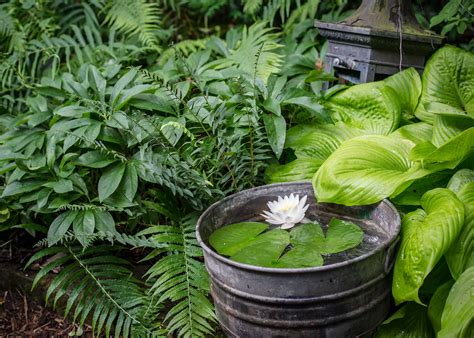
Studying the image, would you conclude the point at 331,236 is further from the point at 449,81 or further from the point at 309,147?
the point at 449,81

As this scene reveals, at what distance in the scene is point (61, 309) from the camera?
7.91 feet

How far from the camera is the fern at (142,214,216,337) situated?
6.33 feet

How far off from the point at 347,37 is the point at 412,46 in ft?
1.03

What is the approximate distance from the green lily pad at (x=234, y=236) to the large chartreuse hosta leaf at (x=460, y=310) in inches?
25.9

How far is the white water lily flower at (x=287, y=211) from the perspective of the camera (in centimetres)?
186

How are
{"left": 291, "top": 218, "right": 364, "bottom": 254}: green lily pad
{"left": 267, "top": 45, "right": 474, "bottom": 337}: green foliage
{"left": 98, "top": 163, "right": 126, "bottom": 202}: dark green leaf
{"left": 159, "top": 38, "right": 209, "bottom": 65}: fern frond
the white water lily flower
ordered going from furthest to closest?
{"left": 159, "top": 38, "right": 209, "bottom": 65}: fern frond → {"left": 98, "top": 163, "right": 126, "bottom": 202}: dark green leaf → the white water lily flower → {"left": 291, "top": 218, "right": 364, "bottom": 254}: green lily pad → {"left": 267, "top": 45, "right": 474, "bottom": 337}: green foliage

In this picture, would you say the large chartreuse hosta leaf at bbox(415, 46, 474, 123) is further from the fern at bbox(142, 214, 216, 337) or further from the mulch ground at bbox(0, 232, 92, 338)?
the mulch ground at bbox(0, 232, 92, 338)

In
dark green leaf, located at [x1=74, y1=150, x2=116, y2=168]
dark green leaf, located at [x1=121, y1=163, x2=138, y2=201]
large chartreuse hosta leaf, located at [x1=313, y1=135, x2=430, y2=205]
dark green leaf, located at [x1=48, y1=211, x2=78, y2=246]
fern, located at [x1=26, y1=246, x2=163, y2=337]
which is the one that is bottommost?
fern, located at [x1=26, y1=246, x2=163, y2=337]

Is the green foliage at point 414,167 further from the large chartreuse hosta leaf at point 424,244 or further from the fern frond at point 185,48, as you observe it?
the fern frond at point 185,48

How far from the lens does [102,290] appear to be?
2.09 m

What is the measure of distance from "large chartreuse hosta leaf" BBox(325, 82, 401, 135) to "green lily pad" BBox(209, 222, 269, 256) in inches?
29.1

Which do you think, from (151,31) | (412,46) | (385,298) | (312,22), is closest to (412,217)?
(385,298)

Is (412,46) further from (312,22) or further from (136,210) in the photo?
(136,210)

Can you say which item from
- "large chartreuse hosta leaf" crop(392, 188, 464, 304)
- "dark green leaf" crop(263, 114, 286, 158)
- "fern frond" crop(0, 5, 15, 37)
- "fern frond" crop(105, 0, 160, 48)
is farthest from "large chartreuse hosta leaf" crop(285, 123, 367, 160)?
"fern frond" crop(0, 5, 15, 37)
